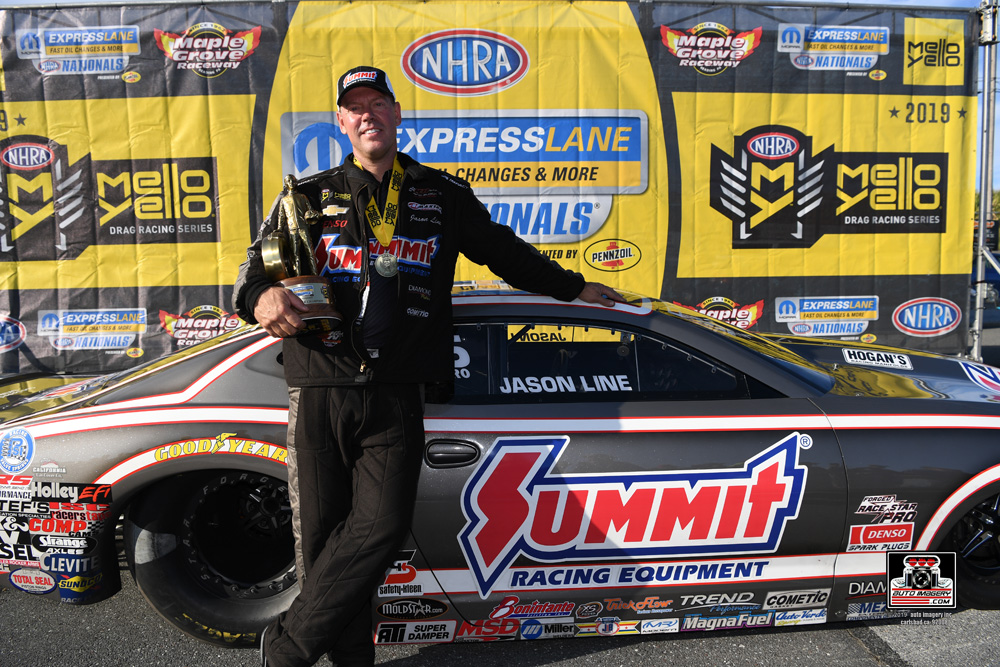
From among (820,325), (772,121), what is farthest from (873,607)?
(772,121)

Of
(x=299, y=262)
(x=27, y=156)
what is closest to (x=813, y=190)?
(x=299, y=262)

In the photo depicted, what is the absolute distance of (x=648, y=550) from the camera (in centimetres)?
211

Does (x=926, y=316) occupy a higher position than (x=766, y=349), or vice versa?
(x=766, y=349)

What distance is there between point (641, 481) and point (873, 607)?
3.16ft

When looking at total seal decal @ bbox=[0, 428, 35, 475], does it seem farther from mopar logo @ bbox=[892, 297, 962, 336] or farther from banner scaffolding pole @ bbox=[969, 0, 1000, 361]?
banner scaffolding pole @ bbox=[969, 0, 1000, 361]

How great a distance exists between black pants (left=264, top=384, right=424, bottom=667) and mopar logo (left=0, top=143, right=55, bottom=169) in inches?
163

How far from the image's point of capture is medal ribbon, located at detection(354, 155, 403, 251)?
1880mm

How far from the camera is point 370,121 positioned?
1.93m

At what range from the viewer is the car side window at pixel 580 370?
223 cm

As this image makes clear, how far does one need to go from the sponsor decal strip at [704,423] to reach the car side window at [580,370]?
0.11 metres

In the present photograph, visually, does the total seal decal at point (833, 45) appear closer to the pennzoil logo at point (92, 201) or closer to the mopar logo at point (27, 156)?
the pennzoil logo at point (92, 201)

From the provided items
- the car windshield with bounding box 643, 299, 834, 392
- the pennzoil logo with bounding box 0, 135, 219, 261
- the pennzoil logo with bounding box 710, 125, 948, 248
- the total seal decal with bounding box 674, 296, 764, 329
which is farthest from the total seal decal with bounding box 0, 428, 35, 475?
the pennzoil logo with bounding box 710, 125, 948, 248

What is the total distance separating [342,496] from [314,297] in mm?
622

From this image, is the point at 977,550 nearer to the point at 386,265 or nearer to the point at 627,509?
the point at 627,509
